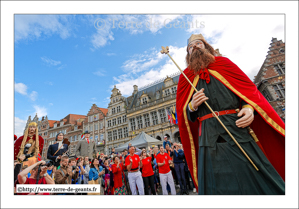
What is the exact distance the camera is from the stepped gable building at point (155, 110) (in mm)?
25188

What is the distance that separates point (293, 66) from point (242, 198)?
2.87m

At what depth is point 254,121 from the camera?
2.71m

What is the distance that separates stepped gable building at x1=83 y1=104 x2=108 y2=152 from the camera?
→ 24391 mm

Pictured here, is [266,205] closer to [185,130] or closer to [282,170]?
[282,170]

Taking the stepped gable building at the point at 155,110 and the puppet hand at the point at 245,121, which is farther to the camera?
the stepped gable building at the point at 155,110

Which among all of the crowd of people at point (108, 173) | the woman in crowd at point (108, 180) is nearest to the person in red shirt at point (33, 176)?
the crowd of people at point (108, 173)

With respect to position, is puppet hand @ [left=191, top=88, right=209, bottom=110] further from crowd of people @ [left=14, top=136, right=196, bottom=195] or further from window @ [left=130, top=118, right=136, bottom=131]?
window @ [left=130, top=118, right=136, bottom=131]

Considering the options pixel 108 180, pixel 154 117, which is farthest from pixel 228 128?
pixel 154 117

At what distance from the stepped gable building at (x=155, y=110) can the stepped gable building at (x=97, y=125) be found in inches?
193

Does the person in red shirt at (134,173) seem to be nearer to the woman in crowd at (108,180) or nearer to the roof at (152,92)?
the woman in crowd at (108,180)

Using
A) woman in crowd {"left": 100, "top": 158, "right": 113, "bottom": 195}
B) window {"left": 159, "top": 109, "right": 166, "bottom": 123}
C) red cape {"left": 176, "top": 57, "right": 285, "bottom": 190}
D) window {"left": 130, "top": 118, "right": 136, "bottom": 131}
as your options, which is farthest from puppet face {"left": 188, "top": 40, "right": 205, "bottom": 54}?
window {"left": 130, "top": 118, "right": 136, "bottom": 131}

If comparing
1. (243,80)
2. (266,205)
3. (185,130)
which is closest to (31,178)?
(185,130)

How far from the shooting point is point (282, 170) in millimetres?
2520

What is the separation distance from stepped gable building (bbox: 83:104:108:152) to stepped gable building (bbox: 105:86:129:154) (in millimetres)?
1274
